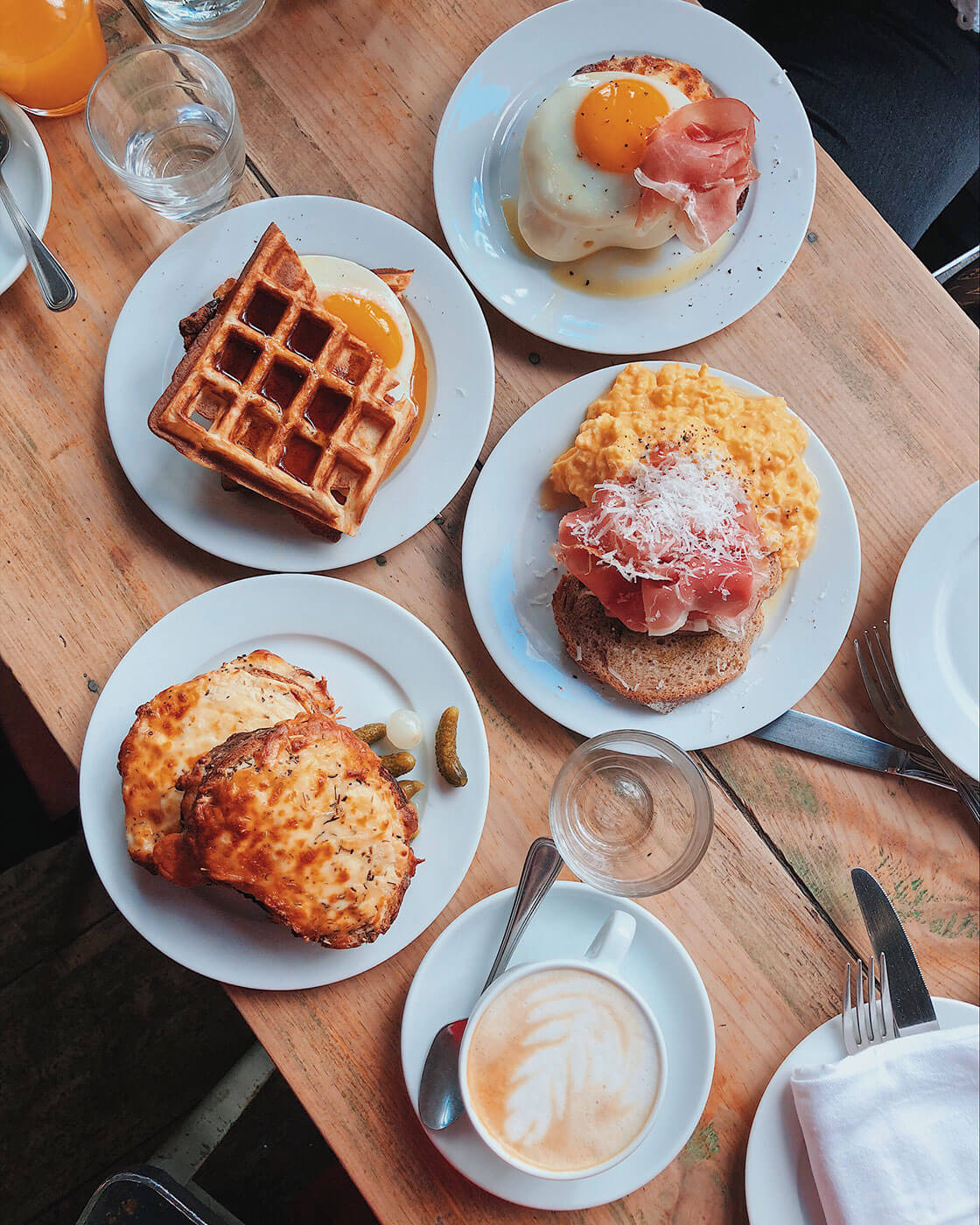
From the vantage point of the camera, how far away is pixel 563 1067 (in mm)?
1716

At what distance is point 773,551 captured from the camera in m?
1.96

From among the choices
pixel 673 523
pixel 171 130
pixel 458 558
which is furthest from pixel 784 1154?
pixel 171 130

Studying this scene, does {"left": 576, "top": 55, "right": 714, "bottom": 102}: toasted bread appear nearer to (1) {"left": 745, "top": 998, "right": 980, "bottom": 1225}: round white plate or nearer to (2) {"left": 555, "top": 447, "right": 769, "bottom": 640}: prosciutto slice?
(2) {"left": 555, "top": 447, "right": 769, "bottom": 640}: prosciutto slice

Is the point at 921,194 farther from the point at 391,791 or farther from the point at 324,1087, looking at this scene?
the point at 324,1087

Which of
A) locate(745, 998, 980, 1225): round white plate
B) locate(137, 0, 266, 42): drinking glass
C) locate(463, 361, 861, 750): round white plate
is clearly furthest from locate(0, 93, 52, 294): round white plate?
locate(745, 998, 980, 1225): round white plate

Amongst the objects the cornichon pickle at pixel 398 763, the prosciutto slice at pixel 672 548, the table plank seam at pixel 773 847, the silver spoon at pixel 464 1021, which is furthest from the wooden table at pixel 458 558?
the prosciutto slice at pixel 672 548

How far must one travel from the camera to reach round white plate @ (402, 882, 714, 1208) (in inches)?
71.2

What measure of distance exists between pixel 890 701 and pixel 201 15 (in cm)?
218

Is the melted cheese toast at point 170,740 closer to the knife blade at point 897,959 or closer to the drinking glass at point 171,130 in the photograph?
the drinking glass at point 171,130

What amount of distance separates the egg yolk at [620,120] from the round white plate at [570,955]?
1542 mm

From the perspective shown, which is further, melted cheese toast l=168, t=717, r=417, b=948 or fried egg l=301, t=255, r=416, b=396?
fried egg l=301, t=255, r=416, b=396

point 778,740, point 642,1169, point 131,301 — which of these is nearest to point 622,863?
point 778,740

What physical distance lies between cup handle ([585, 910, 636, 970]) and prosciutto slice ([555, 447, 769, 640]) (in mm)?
571

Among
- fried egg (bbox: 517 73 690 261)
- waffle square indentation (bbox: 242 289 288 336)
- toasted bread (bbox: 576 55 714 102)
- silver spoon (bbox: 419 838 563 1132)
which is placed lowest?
silver spoon (bbox: 419 838 563 1132)
